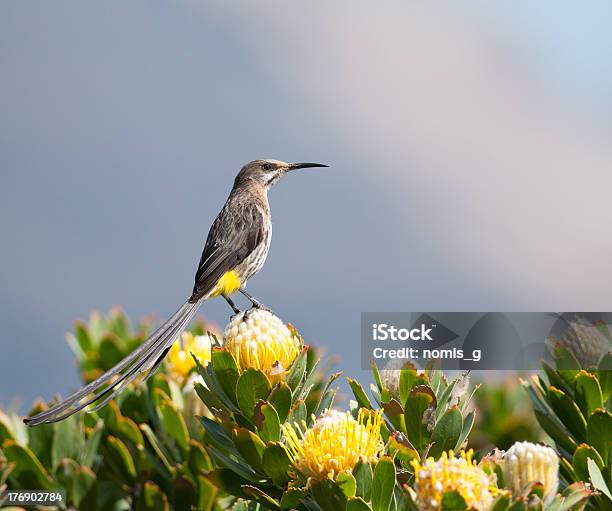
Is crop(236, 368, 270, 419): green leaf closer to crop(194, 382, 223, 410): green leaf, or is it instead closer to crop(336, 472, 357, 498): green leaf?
crop(194, 382, 223, 410): green leaf

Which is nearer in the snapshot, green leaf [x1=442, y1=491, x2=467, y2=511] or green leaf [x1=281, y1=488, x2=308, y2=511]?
green leaf [x1=442, y1=491, x2=467, y2=511]

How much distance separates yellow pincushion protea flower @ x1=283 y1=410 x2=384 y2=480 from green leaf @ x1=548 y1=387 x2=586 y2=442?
877 millimetres

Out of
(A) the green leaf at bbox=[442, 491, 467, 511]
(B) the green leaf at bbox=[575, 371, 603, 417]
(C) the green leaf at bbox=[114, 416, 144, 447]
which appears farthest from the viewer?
(C) the green leaf at bbox=[114, 416, 144, 447]

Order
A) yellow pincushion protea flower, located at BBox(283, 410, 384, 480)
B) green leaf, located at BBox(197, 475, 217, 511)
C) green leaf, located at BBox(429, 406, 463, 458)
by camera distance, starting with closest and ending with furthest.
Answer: yellow pincushion protea flower, located at BBox(283, 410, 384, 480)
green leaf, located at BBox(429, 406, 463, 458)
green leaf, located at BBox(197, 475, 217, 511)

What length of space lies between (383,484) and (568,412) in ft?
3.61

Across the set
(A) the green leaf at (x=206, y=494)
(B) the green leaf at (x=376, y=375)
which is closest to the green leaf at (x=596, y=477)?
(B) the green leaf at (x=376, y=375)

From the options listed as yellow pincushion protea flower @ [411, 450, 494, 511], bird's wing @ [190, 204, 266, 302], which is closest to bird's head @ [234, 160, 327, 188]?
bird's wing @ [190, 204, 266, 302]

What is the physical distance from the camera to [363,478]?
6.77 ft

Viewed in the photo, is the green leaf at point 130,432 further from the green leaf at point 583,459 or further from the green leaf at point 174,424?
the green leaf at point 583,459

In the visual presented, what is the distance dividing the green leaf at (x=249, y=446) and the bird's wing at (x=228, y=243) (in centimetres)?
154

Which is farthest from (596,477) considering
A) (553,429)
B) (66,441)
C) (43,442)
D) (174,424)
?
(43,442)

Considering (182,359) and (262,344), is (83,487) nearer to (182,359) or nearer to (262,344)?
(182,359)

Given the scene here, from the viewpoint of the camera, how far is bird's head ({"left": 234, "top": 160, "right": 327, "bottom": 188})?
5289mm

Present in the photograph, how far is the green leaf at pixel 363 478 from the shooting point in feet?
6.75
